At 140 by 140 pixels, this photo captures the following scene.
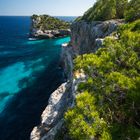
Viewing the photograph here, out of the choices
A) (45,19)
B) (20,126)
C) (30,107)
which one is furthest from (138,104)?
(45,19)

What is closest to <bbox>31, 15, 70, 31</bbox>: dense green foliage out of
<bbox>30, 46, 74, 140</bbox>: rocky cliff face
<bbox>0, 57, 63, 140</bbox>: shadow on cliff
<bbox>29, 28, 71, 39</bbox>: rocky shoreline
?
<bbox>29, 28, 71, 39</bbox>: rocky shoreline

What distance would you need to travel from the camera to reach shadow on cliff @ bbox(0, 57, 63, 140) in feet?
111

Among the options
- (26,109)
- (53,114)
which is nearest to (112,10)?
(26,109)

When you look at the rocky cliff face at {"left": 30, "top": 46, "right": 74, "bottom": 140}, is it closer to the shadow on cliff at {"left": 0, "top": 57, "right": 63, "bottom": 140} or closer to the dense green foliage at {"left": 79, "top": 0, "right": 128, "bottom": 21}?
the shadow on cliff at {"left": 0, "top": 57, "right": 63, "bottom": 140}

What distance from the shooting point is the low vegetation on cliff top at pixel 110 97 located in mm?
12016

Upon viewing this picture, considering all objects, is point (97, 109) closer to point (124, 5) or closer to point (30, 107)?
point (30, 107)

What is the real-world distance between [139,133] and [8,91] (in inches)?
1569

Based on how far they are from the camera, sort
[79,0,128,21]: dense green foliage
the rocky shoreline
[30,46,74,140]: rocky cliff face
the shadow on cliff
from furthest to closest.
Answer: the rocky shoreline → [79,0,128,21]: dense green foliage → the shadow on cliff → [30,46,74,140]: rocky cliff face

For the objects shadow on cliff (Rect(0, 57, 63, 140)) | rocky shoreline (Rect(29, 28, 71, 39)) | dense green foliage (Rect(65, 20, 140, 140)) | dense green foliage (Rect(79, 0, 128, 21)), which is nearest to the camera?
dense green foliage (Rect(65, 20, 140, 140))

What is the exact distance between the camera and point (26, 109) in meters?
40.4

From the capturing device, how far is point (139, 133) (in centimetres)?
1209

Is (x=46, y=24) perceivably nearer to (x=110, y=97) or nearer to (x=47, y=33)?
(x=47, y=33)

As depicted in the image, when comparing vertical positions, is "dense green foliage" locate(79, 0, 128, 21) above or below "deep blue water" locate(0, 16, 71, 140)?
above

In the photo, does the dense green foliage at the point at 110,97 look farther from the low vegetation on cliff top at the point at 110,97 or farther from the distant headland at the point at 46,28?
the distant headland at the point at 46,28
